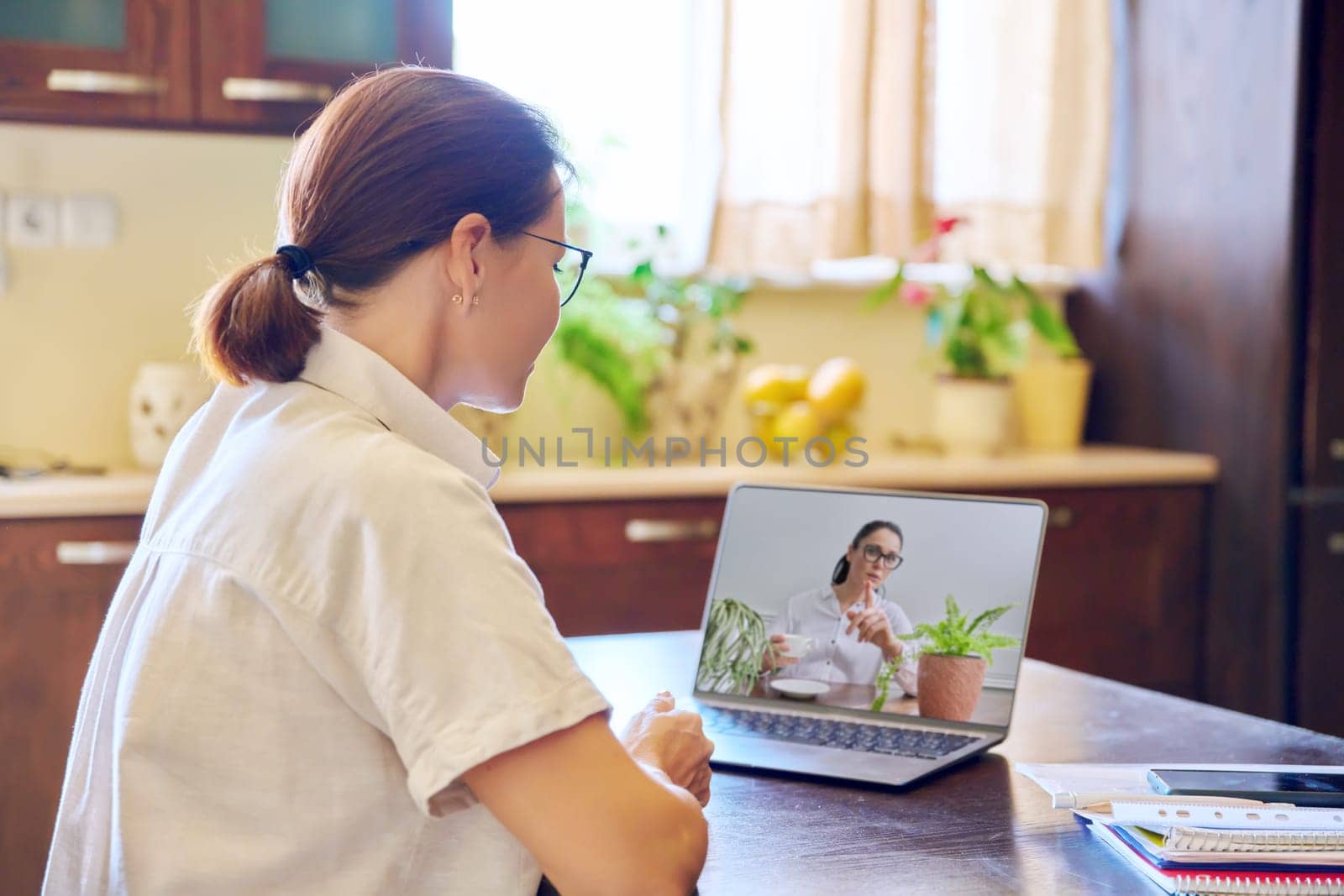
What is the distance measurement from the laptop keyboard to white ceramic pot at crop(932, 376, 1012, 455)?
73.3 inches

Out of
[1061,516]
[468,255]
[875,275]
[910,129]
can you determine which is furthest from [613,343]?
[468,255]

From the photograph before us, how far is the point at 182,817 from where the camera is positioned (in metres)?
0.93

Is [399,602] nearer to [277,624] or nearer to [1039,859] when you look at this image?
[277,624]

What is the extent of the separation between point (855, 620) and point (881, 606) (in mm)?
27

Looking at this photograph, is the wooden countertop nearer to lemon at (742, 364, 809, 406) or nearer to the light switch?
lemon at (742, 364, 809, 406)

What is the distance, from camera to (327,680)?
92 cm

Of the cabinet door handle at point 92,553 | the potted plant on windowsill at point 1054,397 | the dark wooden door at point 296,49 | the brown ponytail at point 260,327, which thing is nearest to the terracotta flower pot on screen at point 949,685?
the brown ponytail at point 260,327

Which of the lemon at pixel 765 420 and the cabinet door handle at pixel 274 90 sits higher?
the cabinet door handle at pixel 274 90

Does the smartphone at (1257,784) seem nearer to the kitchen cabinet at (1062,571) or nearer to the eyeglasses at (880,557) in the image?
the eyeglasses at (880,557)

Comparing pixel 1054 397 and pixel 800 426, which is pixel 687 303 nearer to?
pixel 800 426

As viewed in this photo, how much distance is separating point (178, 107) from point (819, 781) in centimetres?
176

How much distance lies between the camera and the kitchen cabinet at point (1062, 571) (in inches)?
102

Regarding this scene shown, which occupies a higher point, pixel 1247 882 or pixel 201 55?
pixel 201 55

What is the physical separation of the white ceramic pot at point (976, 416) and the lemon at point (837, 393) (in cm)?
28
